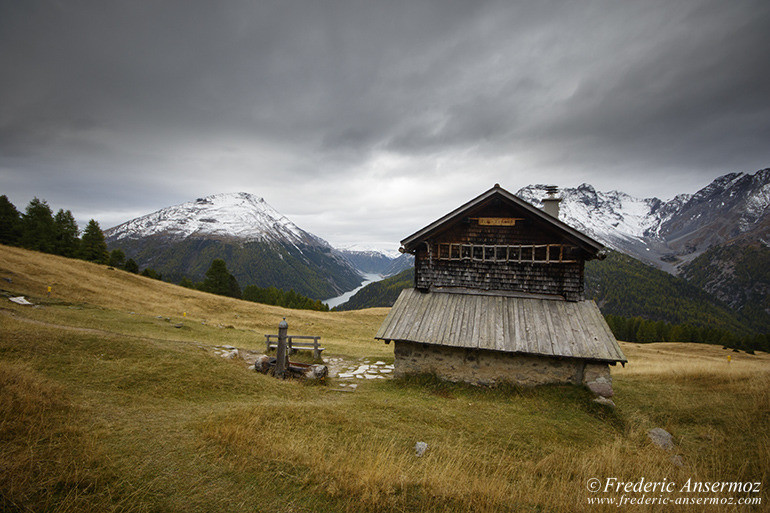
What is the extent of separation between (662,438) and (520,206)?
409 inches

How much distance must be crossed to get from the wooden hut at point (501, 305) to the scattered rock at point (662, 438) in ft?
9.09

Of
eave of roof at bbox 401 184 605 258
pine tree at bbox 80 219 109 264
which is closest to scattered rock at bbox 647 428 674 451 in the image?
eave of roof at bbox 401 184 605 258

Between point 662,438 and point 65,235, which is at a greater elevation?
point 65,235

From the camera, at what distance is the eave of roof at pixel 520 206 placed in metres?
15.0

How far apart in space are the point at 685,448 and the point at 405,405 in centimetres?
801

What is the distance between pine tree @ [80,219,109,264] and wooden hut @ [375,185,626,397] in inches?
2719

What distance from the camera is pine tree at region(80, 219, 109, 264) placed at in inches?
2322

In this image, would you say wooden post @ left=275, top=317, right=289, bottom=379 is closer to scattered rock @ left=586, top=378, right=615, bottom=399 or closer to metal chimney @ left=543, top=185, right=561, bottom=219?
scattered rock @ left=586, top=378, right=615, bottom=399

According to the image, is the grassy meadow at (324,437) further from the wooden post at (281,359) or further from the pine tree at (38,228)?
the pine tree at (38,228)

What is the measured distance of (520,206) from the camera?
16078 mm

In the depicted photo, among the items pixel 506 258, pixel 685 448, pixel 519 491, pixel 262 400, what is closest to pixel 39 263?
pixel 262 400

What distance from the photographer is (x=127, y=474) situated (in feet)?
17.1

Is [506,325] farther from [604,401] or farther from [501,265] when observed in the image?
[604,401]

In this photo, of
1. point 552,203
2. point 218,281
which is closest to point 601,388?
point 552,203
